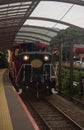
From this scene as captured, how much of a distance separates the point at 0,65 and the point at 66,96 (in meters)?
39.8

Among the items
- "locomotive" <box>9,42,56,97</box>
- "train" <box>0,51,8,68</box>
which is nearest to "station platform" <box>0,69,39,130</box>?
"locomotive" <box>9,42,56,97</box>

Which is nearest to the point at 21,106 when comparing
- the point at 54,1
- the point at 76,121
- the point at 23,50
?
the point at 76,121

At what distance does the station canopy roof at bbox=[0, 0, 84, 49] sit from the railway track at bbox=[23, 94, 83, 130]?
6.05m

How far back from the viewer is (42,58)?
20469mm

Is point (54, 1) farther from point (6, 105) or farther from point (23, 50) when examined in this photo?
point (6, 105)

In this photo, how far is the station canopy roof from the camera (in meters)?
22.4

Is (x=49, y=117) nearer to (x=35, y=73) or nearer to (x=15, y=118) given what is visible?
(x=35, y=73)

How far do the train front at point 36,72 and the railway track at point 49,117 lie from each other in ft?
3.07

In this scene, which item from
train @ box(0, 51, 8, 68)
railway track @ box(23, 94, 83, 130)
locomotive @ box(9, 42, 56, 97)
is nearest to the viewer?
railway track @ box(23, 94, 83, 130)

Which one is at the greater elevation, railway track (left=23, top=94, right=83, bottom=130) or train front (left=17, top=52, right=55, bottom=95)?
train front (left=17, top=52, right=55, bottom=95)

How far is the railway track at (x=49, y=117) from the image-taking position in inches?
524

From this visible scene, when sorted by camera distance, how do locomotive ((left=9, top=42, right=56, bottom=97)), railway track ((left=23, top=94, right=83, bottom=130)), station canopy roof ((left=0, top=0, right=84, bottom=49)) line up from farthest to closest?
station canopy roof ((left=0, top=0, right=84, bottom=49)), locomotive ((left=9, top=42, right=56, bottom=97)), railway track ((left=23, top=94, right=83, bottom=130))

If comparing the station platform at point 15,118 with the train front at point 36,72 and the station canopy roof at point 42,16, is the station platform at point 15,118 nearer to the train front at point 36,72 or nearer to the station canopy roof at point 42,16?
the train front at point 36,72

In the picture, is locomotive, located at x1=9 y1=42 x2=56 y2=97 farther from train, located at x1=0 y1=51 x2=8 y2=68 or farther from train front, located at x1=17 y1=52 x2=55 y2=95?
train, located at x1=0 y1=51 x2=8 y2=68
